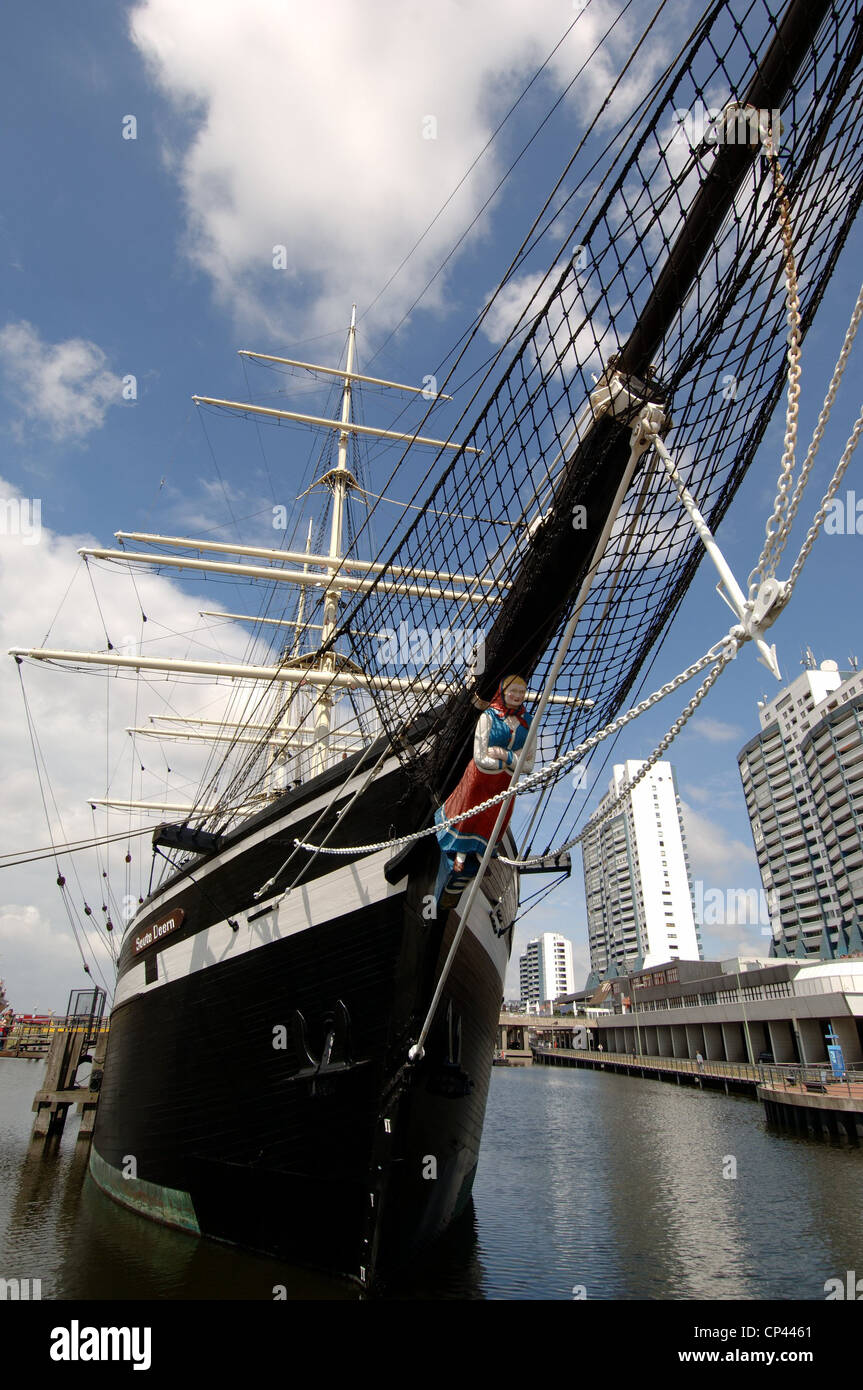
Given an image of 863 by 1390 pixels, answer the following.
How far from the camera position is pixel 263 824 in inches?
311

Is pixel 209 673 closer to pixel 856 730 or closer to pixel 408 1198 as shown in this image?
pixel 408 1198

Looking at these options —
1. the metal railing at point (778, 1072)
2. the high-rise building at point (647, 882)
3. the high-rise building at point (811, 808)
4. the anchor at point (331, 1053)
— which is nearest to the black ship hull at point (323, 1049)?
the anchor at point (331, 1053)

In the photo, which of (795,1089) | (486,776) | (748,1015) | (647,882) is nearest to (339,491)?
(486,776)

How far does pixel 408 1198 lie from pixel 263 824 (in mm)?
3772

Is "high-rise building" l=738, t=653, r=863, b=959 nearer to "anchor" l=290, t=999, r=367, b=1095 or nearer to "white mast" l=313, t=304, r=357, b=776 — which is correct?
"white mast" l=313, t=304, r=357, b=776

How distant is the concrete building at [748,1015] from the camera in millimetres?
29734

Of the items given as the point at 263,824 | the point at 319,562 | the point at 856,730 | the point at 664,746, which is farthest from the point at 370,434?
the point at 856,730

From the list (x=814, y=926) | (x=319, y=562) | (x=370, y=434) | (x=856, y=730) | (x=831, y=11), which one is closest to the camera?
(x=831, y=11)

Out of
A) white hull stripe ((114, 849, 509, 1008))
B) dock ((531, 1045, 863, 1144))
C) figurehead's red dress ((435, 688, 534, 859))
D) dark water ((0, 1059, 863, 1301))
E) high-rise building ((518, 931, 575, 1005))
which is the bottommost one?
dark water ((0, 1059, 863, 1301))

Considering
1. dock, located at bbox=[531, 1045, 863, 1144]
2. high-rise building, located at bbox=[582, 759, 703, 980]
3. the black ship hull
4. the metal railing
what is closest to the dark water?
the black ship hull

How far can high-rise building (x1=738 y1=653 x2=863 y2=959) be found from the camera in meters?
62.1

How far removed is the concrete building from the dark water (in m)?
12.5

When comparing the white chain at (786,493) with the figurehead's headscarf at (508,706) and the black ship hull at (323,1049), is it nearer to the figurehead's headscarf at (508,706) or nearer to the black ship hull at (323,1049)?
the figurehead's headscarf at (508,706)

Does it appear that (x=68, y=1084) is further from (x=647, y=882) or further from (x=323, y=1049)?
(x=647, y=882)
